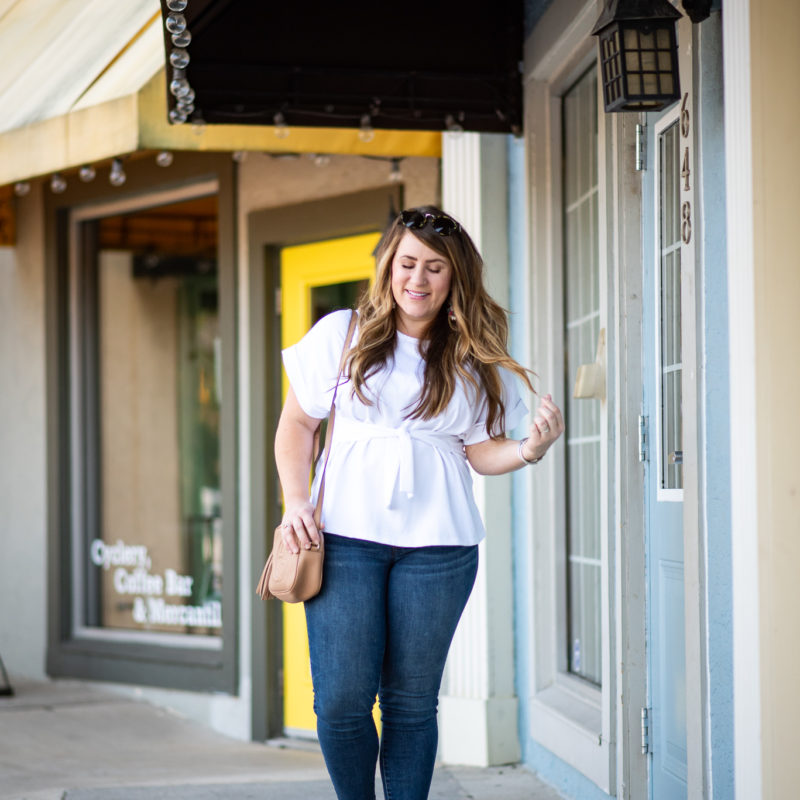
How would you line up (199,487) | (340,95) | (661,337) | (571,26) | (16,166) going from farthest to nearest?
(199,487), (16,166), (340,95), (571,26), (661,337)

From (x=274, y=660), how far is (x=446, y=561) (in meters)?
3.24

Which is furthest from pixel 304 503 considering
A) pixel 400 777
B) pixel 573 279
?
pixel 573 279

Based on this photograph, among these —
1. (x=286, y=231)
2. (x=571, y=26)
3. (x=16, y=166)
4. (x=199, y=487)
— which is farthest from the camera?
(x=199, y=487)

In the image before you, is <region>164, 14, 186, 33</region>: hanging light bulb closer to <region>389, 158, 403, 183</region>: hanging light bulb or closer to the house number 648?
<region>389, 158, 403, 183</region>: hanging light bulb

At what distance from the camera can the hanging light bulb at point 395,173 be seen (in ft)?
17.2

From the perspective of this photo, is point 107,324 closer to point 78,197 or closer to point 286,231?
point 78,197

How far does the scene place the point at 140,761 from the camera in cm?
515

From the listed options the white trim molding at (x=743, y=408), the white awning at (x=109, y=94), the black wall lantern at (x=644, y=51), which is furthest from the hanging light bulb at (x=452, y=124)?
the white trim molding at (x=743, y=408)

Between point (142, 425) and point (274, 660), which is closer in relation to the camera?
point (274, 660)

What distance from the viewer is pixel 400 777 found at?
2.80 metres

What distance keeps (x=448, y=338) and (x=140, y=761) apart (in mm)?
3085

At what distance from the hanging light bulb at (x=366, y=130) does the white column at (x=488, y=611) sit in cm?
36

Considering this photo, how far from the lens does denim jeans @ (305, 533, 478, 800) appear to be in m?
2.70

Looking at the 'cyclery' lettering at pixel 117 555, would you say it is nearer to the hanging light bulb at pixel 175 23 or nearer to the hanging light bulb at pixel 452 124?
the hanging light bulb at pixel 452 124
